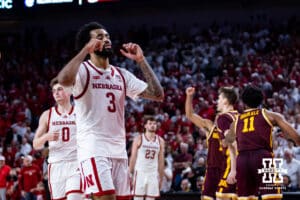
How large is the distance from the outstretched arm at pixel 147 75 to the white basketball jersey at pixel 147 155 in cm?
680

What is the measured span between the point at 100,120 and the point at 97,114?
0.06 meters

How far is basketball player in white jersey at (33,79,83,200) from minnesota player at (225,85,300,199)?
2.09 meters

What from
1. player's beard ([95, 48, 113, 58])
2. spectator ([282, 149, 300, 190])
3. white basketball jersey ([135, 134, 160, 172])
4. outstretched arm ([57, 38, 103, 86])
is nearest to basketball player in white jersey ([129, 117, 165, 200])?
white basketball jersey ([135, 134, 160, 172])

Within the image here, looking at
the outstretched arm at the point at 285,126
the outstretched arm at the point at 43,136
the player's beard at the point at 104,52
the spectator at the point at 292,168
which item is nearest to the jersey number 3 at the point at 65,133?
the outstretched arm at the point at 43,136

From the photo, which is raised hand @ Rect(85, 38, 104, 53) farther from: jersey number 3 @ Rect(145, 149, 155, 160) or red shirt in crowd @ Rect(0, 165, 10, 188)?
red shirt in crowd @ Rect(0, 165, 10, 188)

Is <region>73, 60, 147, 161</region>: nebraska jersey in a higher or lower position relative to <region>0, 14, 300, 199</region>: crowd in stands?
lower

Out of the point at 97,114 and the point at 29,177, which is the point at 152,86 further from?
the point at 29,177

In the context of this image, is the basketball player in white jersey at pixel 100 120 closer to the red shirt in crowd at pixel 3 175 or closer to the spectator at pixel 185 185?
the spectator at pixel 185 185

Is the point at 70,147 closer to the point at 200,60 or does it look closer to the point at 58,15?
the point at 200,60

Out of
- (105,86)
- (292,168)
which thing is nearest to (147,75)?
(105,86)

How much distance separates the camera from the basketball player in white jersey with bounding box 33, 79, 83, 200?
8.32m

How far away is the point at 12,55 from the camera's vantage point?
26.8 m

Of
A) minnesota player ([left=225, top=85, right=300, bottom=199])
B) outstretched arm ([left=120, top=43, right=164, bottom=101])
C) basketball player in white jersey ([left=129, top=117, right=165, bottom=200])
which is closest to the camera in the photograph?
outstretched arm ([left=120, top=43, right=164, bottom=101])

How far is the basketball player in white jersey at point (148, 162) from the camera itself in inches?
514
